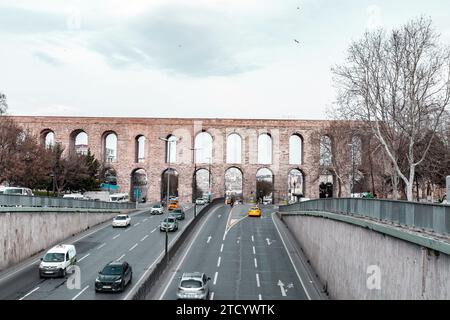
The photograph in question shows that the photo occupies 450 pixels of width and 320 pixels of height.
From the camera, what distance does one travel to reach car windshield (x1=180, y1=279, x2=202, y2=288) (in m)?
26.5

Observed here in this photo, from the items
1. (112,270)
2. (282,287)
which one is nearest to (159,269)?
(112,270)

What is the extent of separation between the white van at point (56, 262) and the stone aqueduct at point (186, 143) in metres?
62.7

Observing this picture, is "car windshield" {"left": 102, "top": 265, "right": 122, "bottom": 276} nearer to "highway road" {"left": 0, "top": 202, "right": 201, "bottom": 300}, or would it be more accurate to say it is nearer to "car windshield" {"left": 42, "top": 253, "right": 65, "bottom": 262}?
"highway road" {"left": 0, "top": 202, "right": 201, "bottom": 300}

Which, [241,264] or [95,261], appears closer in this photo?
[95,261]

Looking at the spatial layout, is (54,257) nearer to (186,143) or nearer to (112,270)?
(112,270)

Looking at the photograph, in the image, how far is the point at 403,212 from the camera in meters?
16.4

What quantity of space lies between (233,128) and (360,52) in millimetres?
58163

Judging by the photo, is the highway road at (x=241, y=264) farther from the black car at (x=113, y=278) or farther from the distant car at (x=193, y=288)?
the black car at (x=113, y=278)

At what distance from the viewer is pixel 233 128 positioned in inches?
3780

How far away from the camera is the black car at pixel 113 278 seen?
2734cm

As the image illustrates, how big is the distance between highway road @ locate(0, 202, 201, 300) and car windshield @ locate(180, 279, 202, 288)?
281 centimetres

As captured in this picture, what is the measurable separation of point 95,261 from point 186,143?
6080 centimetres
